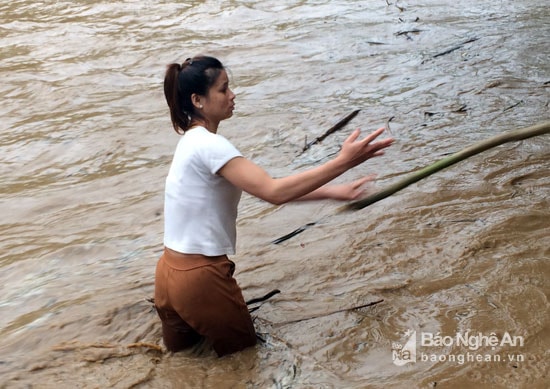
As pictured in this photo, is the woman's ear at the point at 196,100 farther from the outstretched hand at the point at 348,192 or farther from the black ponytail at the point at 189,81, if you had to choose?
the outstretched hand at the point at 348,192

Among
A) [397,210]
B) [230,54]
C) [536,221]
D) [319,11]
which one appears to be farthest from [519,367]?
[319,11]

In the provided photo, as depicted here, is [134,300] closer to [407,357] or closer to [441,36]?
[407,357]

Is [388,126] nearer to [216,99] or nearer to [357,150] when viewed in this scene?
[216,99]

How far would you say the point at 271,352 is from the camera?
332cm

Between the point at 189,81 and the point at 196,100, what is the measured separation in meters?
0.09

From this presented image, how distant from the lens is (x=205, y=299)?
10.2ft

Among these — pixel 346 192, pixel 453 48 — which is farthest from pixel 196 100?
pixel 453 48

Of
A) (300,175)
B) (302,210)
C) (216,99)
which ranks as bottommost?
(302,210)

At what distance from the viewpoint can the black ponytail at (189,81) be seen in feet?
10.2

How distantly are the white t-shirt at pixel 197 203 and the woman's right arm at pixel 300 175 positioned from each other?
166 mm

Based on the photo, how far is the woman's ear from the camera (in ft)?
10.3

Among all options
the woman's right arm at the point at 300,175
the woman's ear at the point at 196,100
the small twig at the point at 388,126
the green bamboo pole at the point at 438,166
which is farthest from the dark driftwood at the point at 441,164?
the small twig at the point at 388,126

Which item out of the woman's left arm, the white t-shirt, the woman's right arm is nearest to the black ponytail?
the white t-shirt

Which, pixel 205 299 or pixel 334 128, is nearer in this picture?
pixel 205 299
